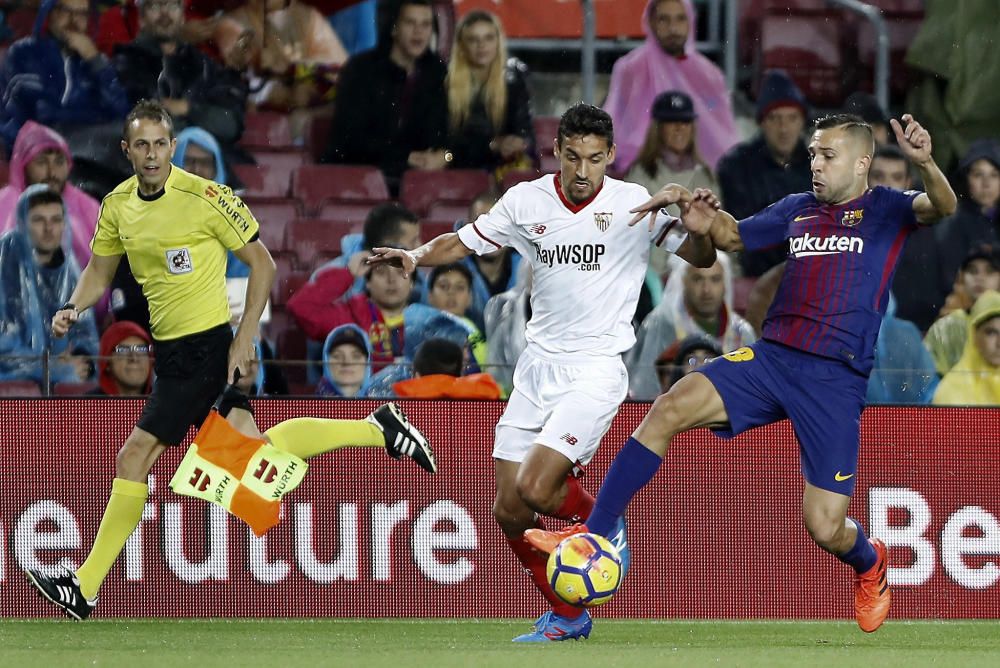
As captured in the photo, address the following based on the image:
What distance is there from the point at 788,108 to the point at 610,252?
4513mm

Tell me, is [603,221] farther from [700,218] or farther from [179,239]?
[179,239]

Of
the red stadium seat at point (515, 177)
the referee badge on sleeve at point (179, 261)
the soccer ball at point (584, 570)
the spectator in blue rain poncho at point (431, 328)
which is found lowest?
the soccer ball at point (584, 570)

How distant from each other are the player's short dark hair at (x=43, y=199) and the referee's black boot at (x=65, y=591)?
3.32 metres

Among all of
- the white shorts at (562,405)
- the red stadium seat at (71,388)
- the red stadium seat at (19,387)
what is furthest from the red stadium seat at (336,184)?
the white shorts at (562,405)

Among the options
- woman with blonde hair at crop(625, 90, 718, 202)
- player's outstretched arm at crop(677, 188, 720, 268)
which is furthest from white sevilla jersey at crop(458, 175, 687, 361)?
woman with blonde hair at crop(625, 90, 718, 202)

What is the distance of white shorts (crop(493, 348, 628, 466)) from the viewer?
6816 millimetres

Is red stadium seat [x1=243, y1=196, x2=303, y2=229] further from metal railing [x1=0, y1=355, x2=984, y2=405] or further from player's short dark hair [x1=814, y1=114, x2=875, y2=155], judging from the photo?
player's short dark hair [x1=814, y1=114, x2=875, y2=155]

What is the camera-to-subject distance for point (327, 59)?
11.6 m

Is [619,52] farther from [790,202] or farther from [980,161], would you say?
[790,202]

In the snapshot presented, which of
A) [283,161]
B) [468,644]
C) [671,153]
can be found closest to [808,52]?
[671,153]

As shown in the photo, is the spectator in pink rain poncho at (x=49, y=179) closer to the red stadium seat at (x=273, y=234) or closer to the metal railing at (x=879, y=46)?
the red stadium seat at (x=273, y=234)

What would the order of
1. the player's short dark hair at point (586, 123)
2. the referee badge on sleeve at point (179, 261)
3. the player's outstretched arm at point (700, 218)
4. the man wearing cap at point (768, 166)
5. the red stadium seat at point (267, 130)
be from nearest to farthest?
the player's outstretched arm at point (700, 218)
the player's short dark hair at point (586, 123)
the referee badge on sleeve at point (179, 261)
the man wearing cap at point (768, 166)
the red stadium seat at point (267, 130)

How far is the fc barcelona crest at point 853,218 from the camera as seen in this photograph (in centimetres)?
664

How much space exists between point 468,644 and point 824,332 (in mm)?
1884
